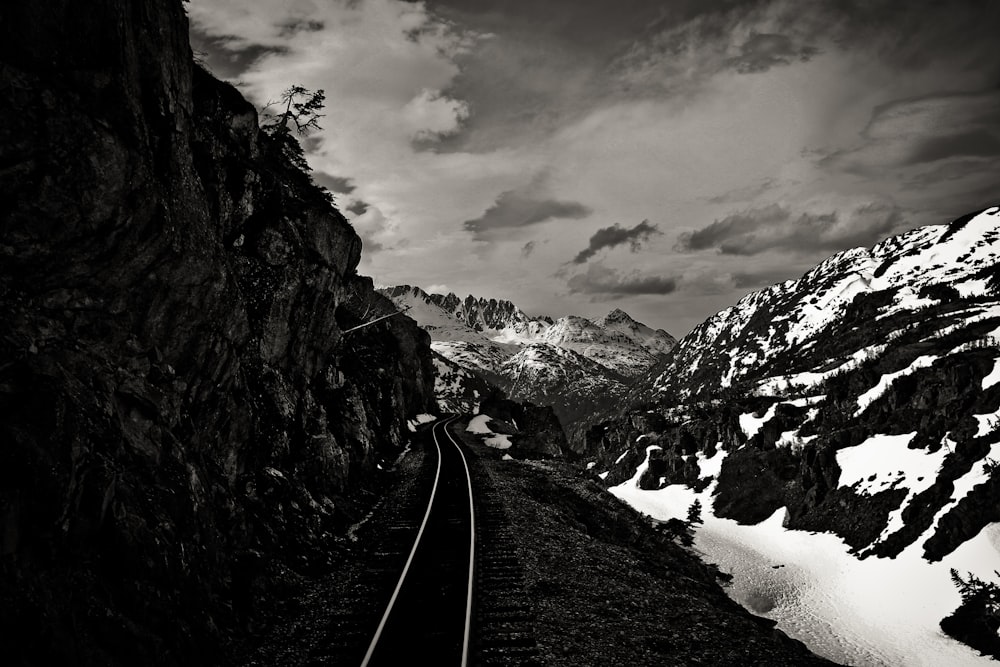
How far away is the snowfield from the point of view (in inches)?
666

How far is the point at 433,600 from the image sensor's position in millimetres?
11094

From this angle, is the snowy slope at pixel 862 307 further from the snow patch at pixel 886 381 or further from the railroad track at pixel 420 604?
the railroad track at pixel 420 604

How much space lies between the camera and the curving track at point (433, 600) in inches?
350

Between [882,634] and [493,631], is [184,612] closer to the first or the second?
[493,631]

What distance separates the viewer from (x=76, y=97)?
985 centimetres

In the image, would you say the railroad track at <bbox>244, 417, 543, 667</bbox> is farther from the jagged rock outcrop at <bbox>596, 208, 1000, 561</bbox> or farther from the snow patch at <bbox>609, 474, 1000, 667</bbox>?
the jagged rock outcrop at <bbox>596, 208, 1000, 561</bbox>

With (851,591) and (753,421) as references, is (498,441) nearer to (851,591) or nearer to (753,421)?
(753,421)

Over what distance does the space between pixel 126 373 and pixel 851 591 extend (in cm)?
2595

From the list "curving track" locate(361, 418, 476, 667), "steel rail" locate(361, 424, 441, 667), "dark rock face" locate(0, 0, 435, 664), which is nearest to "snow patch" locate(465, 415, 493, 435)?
"steel rail" locate(361, 424, 441, 667)

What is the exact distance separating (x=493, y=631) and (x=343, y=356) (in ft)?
95.6

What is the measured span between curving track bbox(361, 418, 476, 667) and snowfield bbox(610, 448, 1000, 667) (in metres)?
12.5

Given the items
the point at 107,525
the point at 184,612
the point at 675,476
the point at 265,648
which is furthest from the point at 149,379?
the point at 675,476

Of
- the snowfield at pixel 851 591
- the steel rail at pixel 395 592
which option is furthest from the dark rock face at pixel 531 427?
the steel rail at pixel 395 592

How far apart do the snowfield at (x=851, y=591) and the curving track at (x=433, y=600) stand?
12.5 metres
